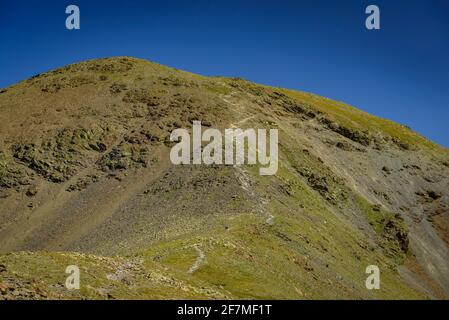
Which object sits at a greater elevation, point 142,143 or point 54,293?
point 142,143

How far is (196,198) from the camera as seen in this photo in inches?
2842

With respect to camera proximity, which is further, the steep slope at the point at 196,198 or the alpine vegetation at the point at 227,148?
the alpine vegetation at the point at 227,148

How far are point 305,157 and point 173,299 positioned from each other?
66.1 metres

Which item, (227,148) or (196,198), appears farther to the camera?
(227,148)

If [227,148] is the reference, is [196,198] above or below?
below

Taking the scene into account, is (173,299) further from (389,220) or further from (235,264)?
(389,220)

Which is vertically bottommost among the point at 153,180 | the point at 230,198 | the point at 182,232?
the point at 182,232

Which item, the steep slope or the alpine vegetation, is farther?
the alpine vegetation

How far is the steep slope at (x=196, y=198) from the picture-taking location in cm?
4512

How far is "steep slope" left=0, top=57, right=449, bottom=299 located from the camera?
45.1 m

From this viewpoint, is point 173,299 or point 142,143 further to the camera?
point 142,143

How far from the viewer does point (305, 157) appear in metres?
97.6

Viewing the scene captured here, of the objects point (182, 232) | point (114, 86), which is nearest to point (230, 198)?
point (182, 232)

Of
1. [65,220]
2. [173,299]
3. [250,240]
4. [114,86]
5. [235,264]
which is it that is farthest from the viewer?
[114,86]
